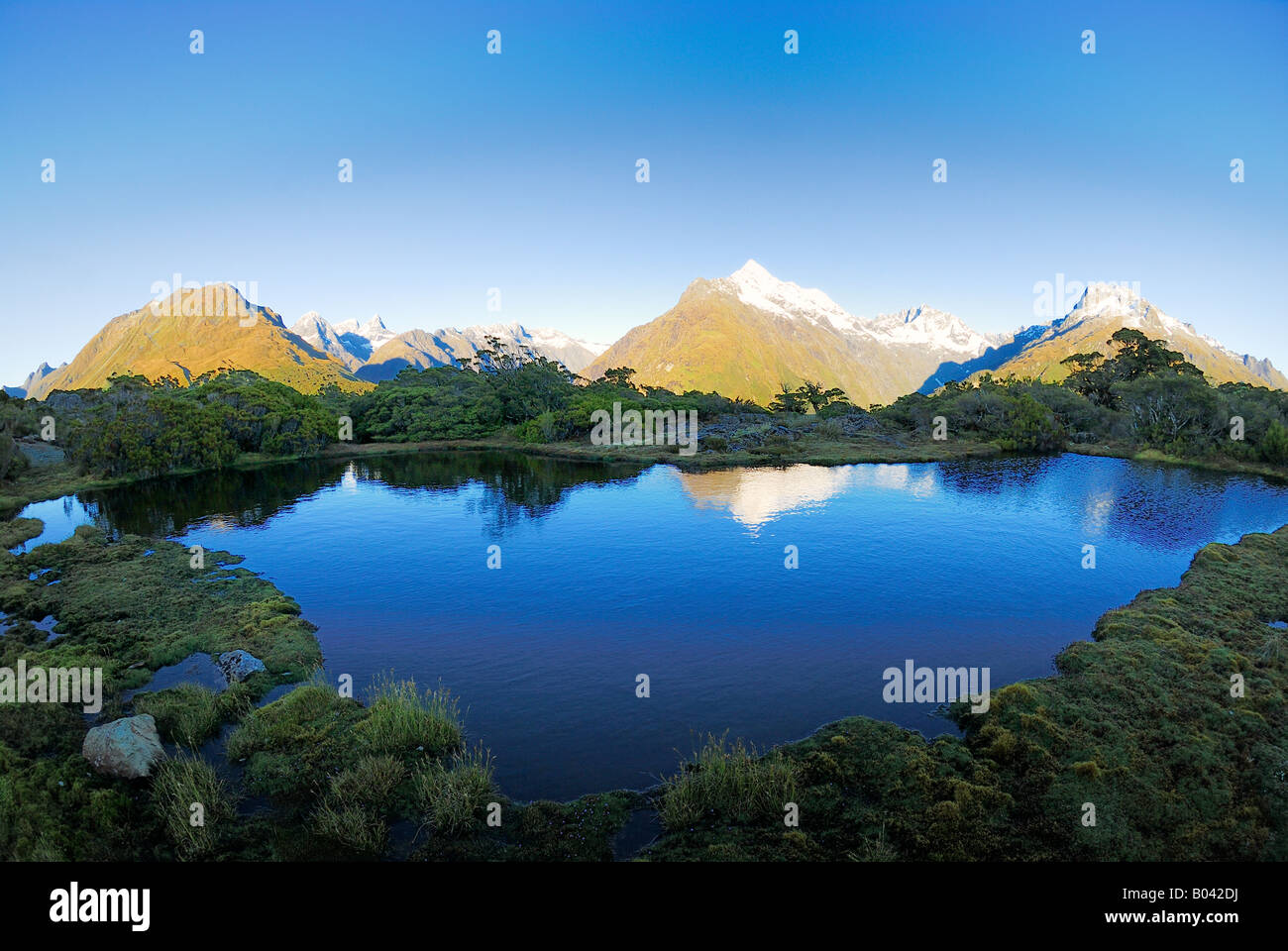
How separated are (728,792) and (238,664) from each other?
1867cm

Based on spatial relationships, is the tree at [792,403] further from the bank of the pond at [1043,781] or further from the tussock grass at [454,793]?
the tussock grass at [454,793]

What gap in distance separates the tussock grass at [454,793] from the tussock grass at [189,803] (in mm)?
4356

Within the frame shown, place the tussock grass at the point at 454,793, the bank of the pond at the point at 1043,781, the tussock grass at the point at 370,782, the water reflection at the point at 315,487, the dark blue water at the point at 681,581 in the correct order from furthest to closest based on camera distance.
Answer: the water reflection at the point at 315,487 < the dark blue water at the point at 681,581 < the tussock grass at the point at 370,782 < the tussock grass at the point at 454,793 < the bank of the pond at the point at 1043,781

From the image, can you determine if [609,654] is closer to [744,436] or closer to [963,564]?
[963,564]

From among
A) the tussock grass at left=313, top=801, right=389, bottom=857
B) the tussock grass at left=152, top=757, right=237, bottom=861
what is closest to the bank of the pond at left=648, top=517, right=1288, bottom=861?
the tussock grass at left=313, top=801, right=389, bottom=857

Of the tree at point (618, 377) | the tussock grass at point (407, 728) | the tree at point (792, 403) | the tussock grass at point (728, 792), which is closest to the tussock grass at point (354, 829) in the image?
the tussock grass at point (407, 728)

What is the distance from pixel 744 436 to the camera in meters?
95.0

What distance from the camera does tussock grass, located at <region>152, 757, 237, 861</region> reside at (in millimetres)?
13805

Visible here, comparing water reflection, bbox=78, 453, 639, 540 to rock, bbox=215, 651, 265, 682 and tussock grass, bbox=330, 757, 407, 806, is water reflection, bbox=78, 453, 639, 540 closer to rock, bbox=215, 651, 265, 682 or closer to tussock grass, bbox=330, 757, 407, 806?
rock, bbox=215, 651, 265, 682

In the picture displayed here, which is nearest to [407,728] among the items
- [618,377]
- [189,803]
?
[189,803]

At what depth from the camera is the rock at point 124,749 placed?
16250 millimetres

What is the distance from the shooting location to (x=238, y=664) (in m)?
22.8

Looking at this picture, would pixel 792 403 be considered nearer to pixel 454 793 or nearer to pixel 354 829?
pixel 454 793
